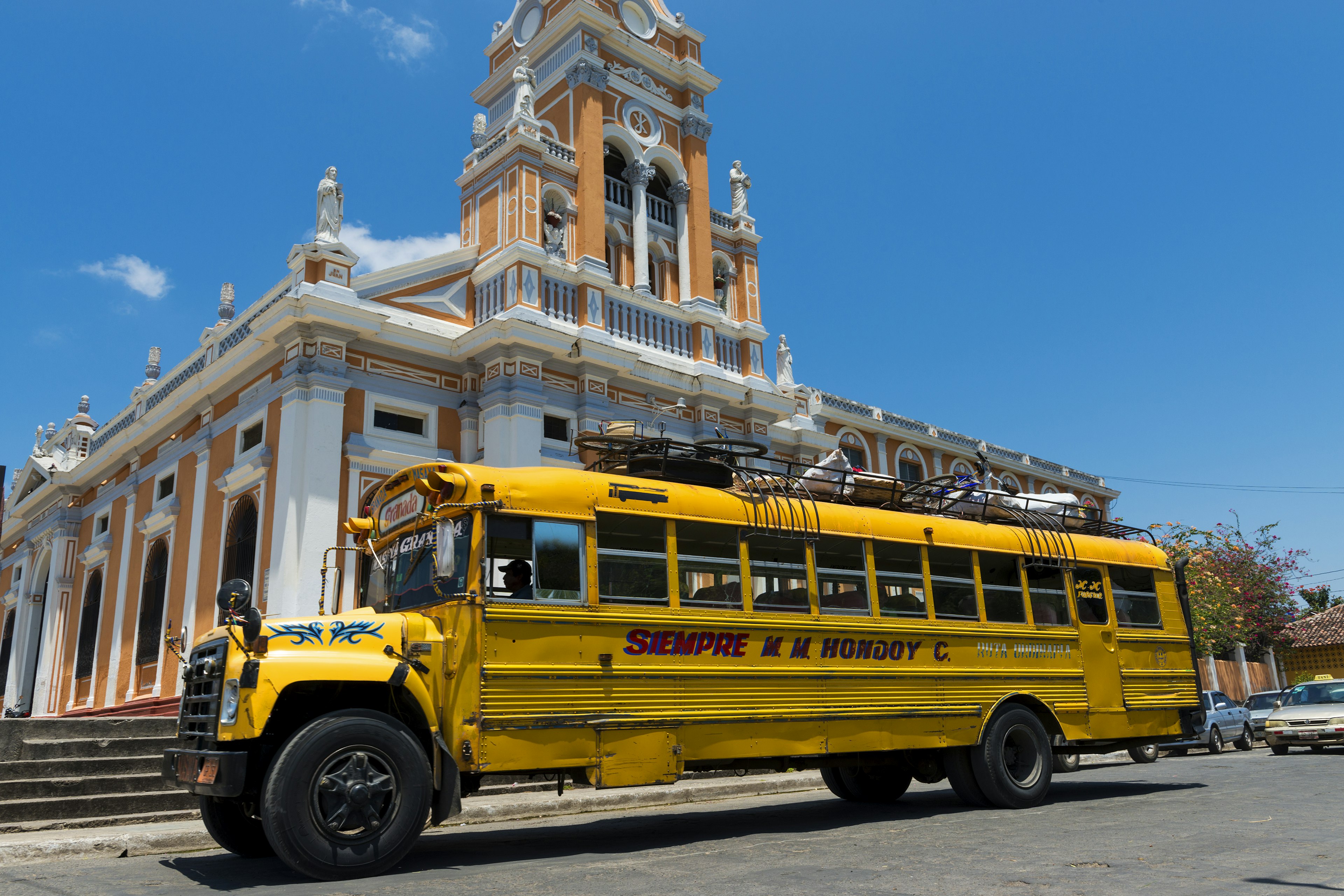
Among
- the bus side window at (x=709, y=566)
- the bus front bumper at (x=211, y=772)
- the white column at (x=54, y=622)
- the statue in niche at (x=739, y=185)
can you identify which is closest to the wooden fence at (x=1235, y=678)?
the statue in niche at (x=739, y=185)

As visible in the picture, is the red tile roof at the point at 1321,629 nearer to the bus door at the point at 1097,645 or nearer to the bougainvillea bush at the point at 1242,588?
the bougainvillea bush at the point at 1242,588

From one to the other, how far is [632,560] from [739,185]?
1963 cm

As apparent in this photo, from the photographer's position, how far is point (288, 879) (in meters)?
6.43

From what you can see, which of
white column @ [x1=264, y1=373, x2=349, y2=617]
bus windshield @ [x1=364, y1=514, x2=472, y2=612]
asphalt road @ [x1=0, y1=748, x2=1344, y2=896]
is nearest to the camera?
asphalt road @ [x1=0, y1=748, x2=1344, y2=896]

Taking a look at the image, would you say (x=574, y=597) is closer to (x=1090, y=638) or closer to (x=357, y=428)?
(x=1090, y=638)

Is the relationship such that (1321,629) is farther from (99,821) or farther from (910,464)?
(99,821)

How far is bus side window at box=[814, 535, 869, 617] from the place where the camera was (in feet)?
29.8

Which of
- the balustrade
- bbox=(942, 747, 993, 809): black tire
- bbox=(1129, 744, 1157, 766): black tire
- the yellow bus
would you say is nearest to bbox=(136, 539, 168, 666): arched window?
the balustrade

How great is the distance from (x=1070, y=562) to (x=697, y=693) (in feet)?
17.0

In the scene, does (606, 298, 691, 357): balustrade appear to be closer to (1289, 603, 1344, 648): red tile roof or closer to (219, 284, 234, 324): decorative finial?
(219, 284, 234, 324): decorative finial

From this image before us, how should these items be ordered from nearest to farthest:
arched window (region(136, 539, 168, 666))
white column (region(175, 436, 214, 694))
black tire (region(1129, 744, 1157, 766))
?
black tire (region(1129, 744, 1157, 766)) < white column (region(175, 436, 214, 694)) < arched window (region(136, 539, 168, 666))

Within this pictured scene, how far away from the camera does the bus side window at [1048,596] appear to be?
10.6 metres

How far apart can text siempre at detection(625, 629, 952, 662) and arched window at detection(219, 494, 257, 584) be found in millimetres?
12362

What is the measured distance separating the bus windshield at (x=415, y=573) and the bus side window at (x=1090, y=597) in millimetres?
7121
